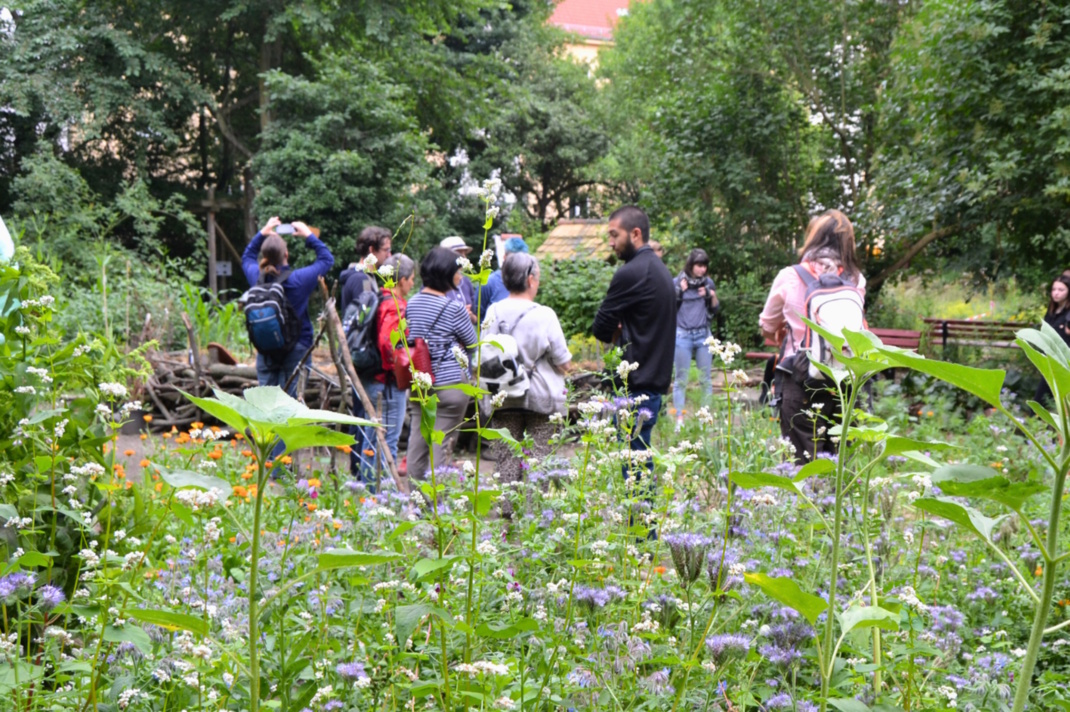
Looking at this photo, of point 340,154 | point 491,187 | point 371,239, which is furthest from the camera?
point 340,154

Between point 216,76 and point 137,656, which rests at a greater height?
point 216,76

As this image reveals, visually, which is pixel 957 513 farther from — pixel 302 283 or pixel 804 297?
pixel 302 283

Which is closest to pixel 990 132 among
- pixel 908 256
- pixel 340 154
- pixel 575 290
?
pixel 908 256

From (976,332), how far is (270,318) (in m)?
10.4

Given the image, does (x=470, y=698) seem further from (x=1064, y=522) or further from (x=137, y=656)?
Result: (x=1064, y=522)

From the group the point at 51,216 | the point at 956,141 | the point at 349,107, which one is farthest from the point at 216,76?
the point at 956,141

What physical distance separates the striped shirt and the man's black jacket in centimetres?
81

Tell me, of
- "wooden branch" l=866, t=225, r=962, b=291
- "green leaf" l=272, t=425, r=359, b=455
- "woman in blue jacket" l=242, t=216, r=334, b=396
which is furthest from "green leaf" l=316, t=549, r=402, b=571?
"wooden branch" l=866, t=225, r=962, b=291

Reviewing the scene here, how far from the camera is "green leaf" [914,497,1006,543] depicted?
0.86 metres

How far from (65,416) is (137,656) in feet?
1.75

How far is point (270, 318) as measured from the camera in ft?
19.2

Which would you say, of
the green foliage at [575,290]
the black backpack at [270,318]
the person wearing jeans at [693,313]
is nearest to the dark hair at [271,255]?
the black backpack at [270,318]

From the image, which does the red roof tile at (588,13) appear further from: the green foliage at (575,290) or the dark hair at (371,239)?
the dark hair at (371,239)

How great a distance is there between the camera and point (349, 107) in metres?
17.9
